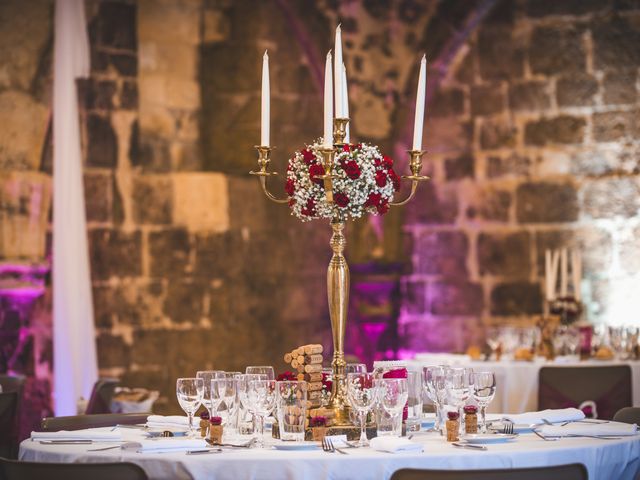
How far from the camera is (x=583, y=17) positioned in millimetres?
8477

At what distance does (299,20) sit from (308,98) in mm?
619

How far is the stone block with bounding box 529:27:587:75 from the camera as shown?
8.48 metres

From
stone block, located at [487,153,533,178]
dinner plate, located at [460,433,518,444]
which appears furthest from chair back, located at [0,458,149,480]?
stone block, located at [487,153,533,178]

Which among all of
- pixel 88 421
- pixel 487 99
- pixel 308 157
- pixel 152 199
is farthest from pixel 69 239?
pixel 308 157

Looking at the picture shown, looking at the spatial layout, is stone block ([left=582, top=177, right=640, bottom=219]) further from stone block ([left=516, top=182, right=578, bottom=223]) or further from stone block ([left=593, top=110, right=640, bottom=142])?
stone block ([left=593, top=110, right=640, bottom=142])

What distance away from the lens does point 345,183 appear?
11.8ft

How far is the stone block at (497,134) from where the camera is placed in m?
8.67

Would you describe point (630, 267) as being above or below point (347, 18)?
below

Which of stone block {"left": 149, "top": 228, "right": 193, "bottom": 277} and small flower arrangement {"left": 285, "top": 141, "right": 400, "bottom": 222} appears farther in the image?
stone block {"left": 149, "top": 228, "right": 193, "bottom": 277}

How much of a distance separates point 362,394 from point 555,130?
5.63m

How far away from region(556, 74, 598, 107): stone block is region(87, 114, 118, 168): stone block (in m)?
3.50

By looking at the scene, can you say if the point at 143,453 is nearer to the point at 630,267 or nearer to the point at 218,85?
the point at 218,85

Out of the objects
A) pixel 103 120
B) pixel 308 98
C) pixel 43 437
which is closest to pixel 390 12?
pixel 308 98

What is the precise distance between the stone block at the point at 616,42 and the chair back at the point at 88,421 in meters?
5.51
